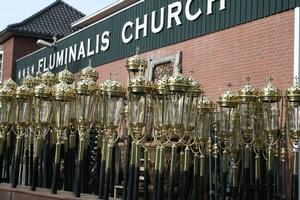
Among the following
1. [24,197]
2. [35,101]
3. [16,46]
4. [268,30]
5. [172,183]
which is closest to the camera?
[172,183]

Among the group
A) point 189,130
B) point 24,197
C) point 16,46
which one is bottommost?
point 24,197

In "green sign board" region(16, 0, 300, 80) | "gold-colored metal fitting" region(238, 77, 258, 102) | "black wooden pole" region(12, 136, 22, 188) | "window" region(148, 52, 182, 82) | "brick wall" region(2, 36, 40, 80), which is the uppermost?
"brick wall" region(2, 36, 40, 80)

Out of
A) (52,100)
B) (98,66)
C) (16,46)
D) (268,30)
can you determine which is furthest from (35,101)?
(16,46)

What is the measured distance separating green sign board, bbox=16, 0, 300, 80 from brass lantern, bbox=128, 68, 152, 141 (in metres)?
3.92

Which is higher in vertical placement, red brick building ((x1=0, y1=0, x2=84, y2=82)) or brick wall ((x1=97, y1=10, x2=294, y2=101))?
red brick building ((x1=0, y1=0, x2=84, y2=82))

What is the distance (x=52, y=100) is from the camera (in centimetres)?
588

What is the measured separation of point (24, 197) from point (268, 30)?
15.8ft

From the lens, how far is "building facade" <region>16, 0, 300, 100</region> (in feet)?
26.5

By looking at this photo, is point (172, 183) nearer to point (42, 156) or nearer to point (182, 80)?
point (182, 80)

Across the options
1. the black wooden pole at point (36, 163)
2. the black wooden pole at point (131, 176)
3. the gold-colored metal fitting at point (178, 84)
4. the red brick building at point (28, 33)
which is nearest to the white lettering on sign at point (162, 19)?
the black wooden pole at point (36, 163)

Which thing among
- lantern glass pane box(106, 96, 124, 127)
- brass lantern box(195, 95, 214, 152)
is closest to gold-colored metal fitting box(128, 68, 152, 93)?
lantern glass pane box(106, 96, 124, 127)

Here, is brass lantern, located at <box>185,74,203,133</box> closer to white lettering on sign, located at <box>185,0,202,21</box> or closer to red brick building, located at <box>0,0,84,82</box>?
white lettering on sign, located at <box>185,0,202,21</box>

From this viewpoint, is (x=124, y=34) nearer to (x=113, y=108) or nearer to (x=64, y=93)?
(x=64, y=93)

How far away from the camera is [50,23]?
25.1 metres
